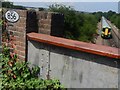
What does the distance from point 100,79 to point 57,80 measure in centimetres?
75

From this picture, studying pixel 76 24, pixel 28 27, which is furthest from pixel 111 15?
pixel 28 27

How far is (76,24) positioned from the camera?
Answer: 23.1ft

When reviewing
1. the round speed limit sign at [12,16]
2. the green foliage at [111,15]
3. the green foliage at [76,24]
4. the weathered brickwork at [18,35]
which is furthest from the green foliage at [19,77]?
the green foliage at [111,15]

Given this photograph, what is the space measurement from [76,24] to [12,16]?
2652mm

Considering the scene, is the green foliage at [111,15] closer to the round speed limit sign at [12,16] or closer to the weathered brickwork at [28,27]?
the weathered brickwork at [28,27]

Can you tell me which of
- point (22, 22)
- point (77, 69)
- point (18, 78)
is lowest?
point (18, 78)

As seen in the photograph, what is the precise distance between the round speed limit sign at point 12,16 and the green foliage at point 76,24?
67.8 inches

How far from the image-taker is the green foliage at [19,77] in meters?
4.07

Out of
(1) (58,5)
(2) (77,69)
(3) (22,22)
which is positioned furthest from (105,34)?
(2) (77,69)

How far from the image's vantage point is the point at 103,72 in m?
3.45

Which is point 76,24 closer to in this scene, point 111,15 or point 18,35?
point 111,15

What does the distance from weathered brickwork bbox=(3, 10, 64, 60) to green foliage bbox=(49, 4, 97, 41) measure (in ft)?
5.36

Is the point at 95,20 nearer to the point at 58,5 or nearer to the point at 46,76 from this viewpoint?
the point at 58,5

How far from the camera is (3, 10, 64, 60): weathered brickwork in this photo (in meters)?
4.48
